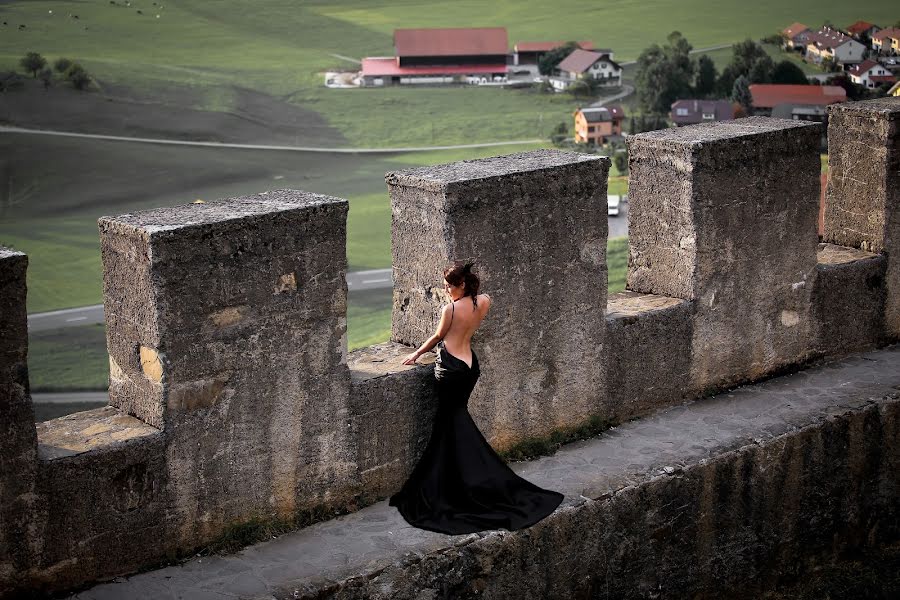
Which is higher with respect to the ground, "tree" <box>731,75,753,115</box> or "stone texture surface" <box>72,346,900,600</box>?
"tree" <box>731,75,753,115</box>

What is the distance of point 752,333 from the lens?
9.07 m

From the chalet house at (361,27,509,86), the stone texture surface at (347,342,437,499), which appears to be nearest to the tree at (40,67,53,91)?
the chalet house at (361,27,509,86)

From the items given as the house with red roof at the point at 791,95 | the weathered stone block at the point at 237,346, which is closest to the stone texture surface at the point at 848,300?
the house with red roof at the point at 791,95

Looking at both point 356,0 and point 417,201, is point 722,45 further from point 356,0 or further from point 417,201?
point 417,201

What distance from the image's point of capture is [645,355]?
8500 mm

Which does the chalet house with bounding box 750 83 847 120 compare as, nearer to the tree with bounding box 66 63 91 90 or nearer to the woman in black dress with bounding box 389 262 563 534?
the woman in black dress with bounding box 389 262 563 534

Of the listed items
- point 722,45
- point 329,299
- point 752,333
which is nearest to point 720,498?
point 752,333

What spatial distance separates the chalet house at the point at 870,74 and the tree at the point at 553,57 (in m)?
3.70

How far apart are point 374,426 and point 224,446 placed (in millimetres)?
903

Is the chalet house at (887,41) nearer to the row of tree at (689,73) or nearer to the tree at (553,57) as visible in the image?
the row of tree at (689,73)

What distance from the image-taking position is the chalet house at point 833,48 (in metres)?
14.5

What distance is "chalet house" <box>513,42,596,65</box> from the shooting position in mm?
17031

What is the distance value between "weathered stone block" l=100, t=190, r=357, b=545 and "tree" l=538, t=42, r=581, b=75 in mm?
10085

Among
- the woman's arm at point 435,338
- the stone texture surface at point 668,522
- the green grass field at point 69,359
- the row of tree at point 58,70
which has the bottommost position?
the green grass field at point 69,359
